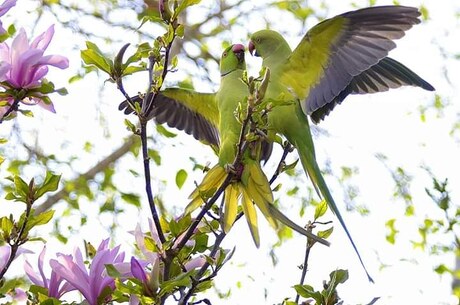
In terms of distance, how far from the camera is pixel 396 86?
208cm

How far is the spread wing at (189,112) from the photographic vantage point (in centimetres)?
222

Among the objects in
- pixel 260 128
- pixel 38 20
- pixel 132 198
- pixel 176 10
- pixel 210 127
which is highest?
pixel 38 20

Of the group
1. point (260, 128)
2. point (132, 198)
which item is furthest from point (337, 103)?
point (132, 198)

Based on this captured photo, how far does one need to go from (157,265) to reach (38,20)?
9.51 ft

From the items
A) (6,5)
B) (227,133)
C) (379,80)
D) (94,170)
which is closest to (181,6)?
(6,5)

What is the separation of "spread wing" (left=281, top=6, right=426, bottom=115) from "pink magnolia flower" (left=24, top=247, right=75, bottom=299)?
2.92ft

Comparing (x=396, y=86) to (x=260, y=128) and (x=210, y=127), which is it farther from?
(x=260, y=128)

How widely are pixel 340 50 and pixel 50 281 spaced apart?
1.02 metres

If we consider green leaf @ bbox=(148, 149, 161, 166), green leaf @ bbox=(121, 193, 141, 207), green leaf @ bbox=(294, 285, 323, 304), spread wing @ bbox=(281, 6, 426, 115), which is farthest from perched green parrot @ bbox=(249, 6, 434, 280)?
green leaf @ bbox=(148, 149, 161, 166)

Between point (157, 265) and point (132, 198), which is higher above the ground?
point (132, 198)

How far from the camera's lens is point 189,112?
2301 mm

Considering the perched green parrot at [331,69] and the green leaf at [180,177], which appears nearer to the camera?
the green leaf at [180,177]

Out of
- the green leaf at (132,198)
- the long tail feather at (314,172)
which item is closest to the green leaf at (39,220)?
the long tail feather at (314,172)

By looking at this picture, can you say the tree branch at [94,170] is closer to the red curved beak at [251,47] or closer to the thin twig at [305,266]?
the red curved beak at [251,47]
